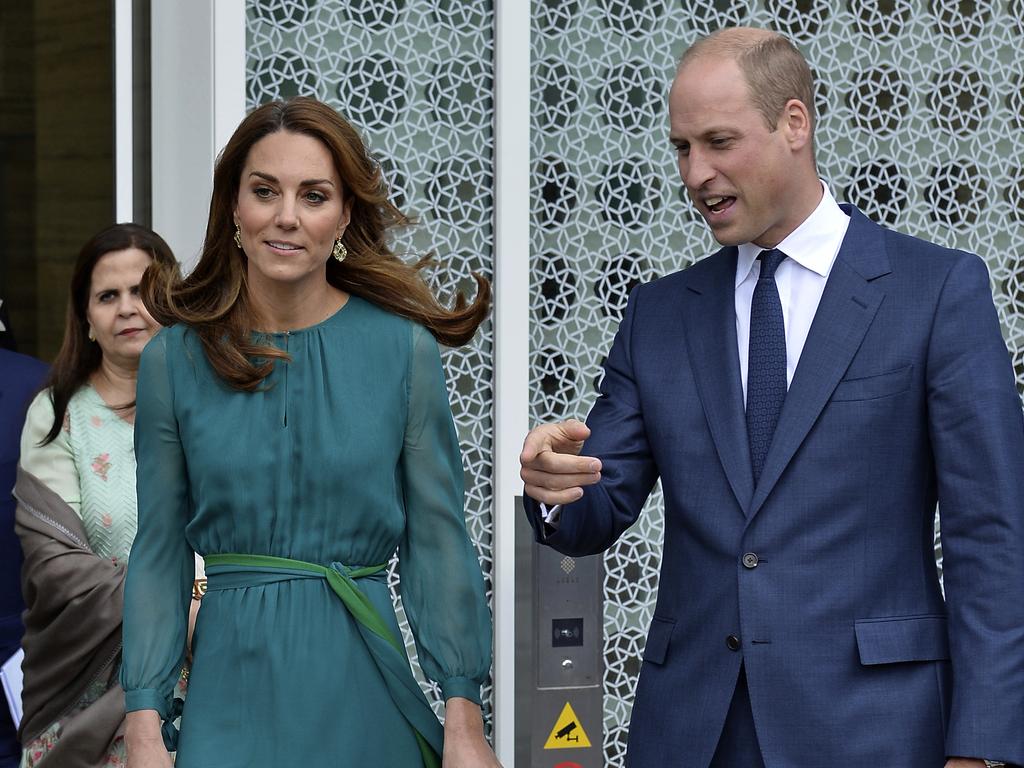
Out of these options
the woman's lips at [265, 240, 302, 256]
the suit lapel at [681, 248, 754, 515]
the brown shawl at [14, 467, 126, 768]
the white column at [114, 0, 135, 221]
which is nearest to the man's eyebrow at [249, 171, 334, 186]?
the woman's lips at [265, 240, 302, 256]

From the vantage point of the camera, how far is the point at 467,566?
2674 millimetres

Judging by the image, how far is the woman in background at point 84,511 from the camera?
3.48 m

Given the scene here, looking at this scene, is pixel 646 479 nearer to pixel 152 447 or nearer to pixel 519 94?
pixel 152 447

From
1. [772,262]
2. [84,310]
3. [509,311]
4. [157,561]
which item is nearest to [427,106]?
[509,311]

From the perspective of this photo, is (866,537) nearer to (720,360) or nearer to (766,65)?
(720,360)

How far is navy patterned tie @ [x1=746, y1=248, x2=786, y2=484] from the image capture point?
263cm

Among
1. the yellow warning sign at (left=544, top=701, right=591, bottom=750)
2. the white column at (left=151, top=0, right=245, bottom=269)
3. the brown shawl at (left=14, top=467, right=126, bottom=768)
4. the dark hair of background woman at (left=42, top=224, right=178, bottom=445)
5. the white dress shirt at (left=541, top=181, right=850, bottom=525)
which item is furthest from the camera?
the white column at (left=151, top=0, right=245, bottom=269)

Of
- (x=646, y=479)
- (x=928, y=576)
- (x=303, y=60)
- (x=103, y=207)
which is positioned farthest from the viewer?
(x=103, y=207)

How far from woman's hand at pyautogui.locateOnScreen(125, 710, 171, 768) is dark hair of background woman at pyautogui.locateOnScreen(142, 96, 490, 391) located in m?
0.57

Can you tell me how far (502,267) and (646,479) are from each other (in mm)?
1926

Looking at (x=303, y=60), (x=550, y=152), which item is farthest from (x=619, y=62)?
(x=303, y=60)

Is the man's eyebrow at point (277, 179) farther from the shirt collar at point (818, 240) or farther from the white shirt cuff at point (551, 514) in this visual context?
the shirt collar at point (818, 240)

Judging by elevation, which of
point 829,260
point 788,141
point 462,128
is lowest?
point 829,260

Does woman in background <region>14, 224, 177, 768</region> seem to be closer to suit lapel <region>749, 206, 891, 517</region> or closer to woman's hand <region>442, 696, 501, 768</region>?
woman's hand <region>442, 696, 501, 768</region>
